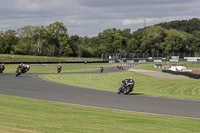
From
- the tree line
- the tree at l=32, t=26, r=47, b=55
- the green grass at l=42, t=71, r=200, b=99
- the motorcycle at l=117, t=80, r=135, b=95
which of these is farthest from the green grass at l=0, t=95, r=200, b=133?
the tree at l=32, t=26, r=47, b=55

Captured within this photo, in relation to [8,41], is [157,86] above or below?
below

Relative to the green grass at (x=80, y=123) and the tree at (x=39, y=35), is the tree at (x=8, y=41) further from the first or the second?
the green grass at (x=80, y=123)

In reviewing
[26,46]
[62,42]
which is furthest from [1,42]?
[62,42]

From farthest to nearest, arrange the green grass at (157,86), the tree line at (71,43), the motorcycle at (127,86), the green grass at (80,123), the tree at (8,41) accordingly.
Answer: the tree line at (71,43)
the tree at (8,41)
the green grass at (157,86)
the motorcycle at (127,86)
the green grass at (80,123)

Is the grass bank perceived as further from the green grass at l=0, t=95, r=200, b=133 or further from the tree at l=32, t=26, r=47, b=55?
the tree at l=32, t=26, r=47, b=55

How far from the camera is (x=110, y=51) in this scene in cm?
14112

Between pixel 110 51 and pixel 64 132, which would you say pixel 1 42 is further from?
pixel 64 132

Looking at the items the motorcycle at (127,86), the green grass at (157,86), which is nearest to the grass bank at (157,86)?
the green grass at (157,86)

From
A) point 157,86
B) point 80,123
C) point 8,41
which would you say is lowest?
point 157,86

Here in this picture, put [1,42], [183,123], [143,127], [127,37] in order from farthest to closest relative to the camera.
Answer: [127,37] < [1,42] < [183,123] < [143,127]

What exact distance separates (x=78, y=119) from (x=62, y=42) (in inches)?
4746

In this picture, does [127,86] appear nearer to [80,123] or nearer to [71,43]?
[80,123]

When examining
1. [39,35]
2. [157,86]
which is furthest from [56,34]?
[157,86]

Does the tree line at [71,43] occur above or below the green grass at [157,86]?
→ above
